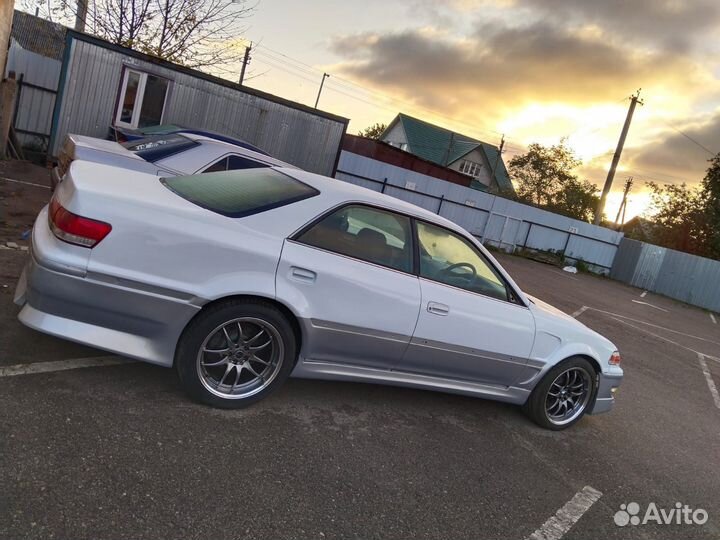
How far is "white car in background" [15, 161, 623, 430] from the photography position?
3.02 meters

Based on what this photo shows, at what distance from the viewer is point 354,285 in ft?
11.5

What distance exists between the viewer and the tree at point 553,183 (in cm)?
4671

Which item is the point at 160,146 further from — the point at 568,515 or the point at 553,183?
the point at 553,183

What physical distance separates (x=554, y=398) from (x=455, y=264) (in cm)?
151

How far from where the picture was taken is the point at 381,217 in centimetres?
382

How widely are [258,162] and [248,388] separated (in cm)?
398

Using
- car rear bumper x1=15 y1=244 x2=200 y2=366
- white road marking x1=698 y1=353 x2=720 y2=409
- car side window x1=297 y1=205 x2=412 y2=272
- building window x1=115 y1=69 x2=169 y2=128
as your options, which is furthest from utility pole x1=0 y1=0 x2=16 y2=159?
white road marking x1=698 y1=353 x2=720 y2=409

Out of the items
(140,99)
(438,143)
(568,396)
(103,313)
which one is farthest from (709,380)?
(438,143)

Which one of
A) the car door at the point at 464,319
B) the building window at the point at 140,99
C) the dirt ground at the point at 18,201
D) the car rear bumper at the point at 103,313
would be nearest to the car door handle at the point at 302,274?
the car rear bumper at the point at 103,313

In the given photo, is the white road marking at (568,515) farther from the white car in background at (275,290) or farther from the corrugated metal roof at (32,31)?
the corrugated metal roof at (32,31)

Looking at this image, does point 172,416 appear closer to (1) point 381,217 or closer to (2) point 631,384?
(1) point 381,217

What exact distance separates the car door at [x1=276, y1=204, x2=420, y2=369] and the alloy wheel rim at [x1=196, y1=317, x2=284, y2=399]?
216 millimetres

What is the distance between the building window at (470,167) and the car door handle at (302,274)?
4629cm

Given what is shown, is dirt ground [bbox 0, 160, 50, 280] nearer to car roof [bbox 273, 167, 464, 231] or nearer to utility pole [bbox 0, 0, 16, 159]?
utility pole [bbox 0, 0, 16, 159]
